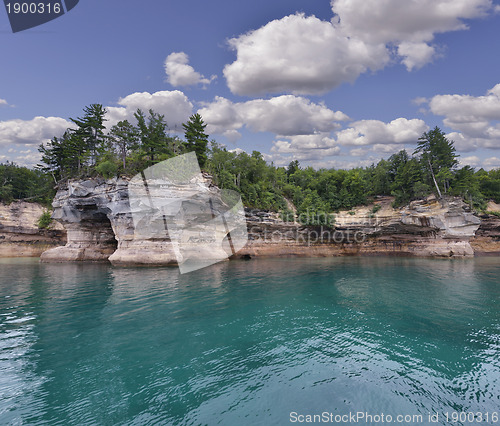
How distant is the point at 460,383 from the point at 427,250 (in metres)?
36.1

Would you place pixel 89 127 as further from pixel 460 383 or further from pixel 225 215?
pixel 460 383

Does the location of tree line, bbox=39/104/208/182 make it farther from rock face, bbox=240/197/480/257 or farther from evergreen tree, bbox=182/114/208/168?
rock face, bbox=240/197/480/257

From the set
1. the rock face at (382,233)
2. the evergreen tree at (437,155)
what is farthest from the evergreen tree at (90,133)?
the evergreen tree at (437,155)

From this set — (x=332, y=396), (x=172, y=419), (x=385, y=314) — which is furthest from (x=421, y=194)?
(x=172, y=419)

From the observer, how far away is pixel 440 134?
36969 mm

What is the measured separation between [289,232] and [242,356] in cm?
3162

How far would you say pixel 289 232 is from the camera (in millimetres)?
38031

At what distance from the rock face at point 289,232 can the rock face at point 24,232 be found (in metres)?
8.85

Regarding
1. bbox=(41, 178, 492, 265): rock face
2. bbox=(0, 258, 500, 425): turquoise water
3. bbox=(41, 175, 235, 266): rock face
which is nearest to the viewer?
bbox=(0, 258, 500, 425): turquoise water

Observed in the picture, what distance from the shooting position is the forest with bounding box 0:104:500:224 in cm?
3177

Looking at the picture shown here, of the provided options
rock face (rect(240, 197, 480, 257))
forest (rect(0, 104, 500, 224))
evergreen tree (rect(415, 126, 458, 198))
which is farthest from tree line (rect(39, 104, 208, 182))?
evergreen tree (rect(415, 126, 458, 198))

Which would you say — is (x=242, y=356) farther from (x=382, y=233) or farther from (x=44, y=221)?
(x=44, y=221)

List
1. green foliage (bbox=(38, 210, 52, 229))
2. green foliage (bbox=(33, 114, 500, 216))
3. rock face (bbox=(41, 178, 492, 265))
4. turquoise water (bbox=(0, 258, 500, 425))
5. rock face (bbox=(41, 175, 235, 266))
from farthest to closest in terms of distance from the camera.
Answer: green foliage (bbox=(38, 210, 52, 229)) → green foliage (bbox=(33, 114, 500, 216)) → rock face (bbox=(41, 178, 492, 265)) → rock face (bbox=(41, 175, 235, 266)) → turquoise water (bbox=(0, 258, 500, 425))

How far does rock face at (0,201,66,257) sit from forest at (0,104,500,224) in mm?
1850
